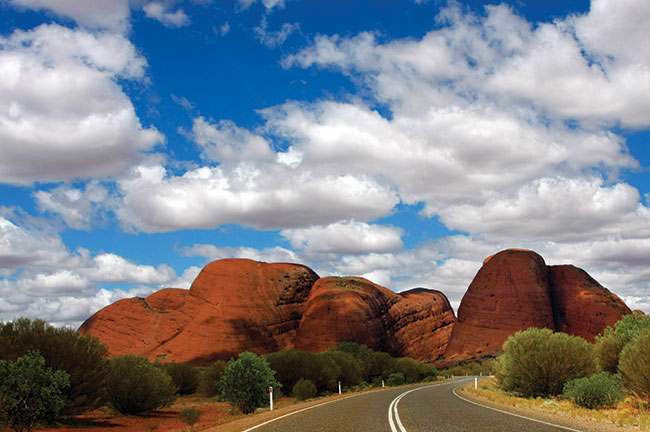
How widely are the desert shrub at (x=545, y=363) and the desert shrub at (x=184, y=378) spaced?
105ft

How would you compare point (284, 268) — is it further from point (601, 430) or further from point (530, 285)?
point (601, 430)

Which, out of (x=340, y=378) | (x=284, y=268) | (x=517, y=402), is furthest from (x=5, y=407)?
(x=284, y=268)

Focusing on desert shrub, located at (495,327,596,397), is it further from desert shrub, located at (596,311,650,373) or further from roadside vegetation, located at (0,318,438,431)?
roadside vegetation, located at (0,318,438,431)

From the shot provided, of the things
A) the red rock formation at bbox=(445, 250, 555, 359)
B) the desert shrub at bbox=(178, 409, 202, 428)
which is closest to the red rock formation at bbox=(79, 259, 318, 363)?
the red rock formation at bbox=(445, 250, 555, 359)

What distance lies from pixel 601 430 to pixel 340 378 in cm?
4018

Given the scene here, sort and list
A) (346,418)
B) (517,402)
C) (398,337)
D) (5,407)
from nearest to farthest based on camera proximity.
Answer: (5,407) → (346,418) → (517,402) → (398,337)

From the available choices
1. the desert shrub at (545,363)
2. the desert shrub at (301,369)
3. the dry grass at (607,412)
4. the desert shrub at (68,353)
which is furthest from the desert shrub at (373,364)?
the desert shrub at (68,353)

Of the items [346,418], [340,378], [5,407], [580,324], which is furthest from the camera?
[580,324]

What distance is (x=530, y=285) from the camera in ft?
331

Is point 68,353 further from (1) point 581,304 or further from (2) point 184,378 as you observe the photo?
(1) point 581,304

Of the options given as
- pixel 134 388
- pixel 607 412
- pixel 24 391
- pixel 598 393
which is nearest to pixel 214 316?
pixel 134 388

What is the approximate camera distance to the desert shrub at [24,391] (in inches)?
608

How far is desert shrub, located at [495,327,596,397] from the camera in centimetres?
2733

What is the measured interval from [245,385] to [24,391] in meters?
14.4
